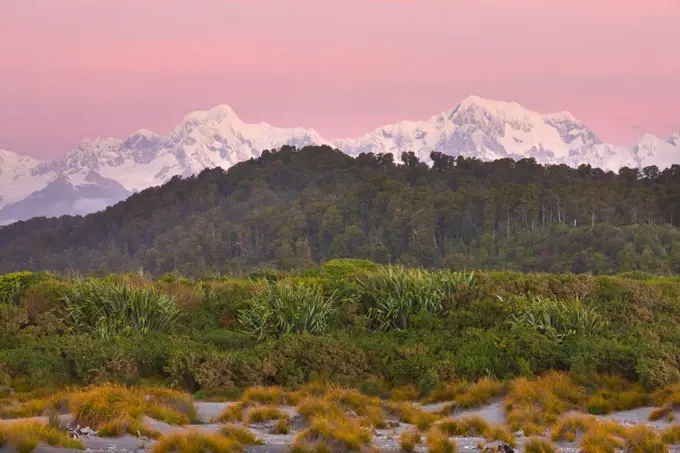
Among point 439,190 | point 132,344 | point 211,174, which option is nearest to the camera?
point 132,344

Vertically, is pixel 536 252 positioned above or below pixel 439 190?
below

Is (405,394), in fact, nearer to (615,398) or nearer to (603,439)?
(615,398)

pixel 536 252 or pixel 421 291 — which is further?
Answer: pixel 536 252

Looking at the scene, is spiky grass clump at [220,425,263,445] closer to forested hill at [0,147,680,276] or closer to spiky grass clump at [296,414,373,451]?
spiky grass clump at [296,414,373,451]

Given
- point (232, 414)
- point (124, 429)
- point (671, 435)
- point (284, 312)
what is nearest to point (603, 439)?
point (671, 435)

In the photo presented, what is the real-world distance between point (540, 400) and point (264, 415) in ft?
11.4

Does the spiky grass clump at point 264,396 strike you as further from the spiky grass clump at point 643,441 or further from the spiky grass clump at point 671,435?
the spiky grass clump at point 671,435

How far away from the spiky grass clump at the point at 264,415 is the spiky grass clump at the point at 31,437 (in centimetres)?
222

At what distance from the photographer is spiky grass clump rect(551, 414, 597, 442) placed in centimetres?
787

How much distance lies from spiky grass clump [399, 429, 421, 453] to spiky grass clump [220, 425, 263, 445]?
4.90 feet

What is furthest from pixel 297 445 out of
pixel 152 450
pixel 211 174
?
pixel 211 174

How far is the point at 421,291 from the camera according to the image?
13320mm

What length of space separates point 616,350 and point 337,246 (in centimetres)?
6921

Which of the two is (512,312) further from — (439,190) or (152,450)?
(439,190)
